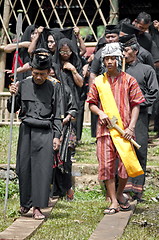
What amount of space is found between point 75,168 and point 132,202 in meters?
1.21

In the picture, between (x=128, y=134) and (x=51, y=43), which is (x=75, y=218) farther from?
(x=51, y=43)

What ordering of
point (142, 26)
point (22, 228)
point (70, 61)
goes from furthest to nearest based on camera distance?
point (142, 26)
point (70, 61)
point (22, 228)

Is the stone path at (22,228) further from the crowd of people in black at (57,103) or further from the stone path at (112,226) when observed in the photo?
the stone path at (112,226)

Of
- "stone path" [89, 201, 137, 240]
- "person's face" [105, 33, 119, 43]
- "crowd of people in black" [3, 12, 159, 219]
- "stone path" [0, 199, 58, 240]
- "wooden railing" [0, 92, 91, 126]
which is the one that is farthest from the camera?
"wooden railing" [0, 92, 91, 126]

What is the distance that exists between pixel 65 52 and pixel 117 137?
5.83 feet

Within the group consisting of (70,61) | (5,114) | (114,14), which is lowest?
(5,114)

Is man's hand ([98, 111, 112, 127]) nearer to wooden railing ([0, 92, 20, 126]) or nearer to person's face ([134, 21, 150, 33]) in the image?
person's face ([134, 21, 150, 33])

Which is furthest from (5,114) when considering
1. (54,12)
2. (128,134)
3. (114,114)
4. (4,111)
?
(128,134)

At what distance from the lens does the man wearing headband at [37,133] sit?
18.4ft

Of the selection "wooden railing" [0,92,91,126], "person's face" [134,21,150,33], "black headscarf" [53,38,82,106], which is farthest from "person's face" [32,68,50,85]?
"wooden railing" [0,92,91,126]

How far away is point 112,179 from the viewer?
586 centimetres

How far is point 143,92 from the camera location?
666 cm

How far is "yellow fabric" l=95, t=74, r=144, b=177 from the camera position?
5.74 metres

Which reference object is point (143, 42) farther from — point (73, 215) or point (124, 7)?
point (124, 7)
